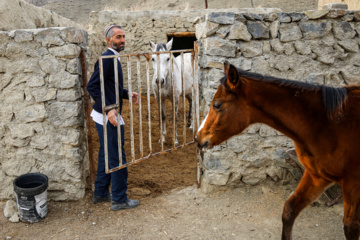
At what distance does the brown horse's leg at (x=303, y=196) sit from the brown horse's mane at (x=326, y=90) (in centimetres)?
69

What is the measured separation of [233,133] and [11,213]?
112 inches

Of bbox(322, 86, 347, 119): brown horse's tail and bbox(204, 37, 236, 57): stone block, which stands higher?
bbox(204, 37, 236, 57): stone block

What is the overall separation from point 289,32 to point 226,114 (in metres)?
1.84

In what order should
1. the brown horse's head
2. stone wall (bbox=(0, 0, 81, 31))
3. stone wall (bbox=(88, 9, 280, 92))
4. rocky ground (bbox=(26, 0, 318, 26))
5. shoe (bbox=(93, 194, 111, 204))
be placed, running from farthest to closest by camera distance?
rocky ground (bbox=(26, 0, 318, 26))
stone wall (bbox=(88, 9, 280, 92))
stone wall (bbox=(0, 0, 81, 31))
shoe (bbox=(93, 194, 111, 204))
the brown horse's head

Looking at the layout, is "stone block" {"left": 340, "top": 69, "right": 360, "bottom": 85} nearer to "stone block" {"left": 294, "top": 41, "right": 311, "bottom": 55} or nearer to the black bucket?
"stone block" {"left": 294, "top": 41, "right": 311, "bottom": 55}

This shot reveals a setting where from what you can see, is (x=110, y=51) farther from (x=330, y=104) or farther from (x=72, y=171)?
(x=330, y=104)

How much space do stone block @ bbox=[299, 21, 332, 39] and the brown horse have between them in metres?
1.42

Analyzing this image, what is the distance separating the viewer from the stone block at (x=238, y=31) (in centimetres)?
344

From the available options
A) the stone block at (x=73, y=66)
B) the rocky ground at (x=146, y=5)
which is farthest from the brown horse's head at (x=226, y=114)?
the rocky ground at (x=146, y=5)

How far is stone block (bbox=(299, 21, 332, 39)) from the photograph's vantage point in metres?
3.51

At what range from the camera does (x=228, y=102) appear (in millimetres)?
2344

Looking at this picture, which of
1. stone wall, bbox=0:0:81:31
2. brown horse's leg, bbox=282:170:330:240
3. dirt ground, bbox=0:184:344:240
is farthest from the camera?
stone wall, bbox=0:0:81:31

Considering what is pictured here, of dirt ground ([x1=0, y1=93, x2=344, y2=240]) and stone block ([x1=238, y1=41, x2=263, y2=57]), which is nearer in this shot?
dirt ground ([x1=0, y1=93, x2=344, y2=240])

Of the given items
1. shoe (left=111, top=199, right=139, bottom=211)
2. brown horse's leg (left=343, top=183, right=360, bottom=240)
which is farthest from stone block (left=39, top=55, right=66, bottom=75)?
brown horse's leg (left=343, top=183, right=360, bottom=240)
